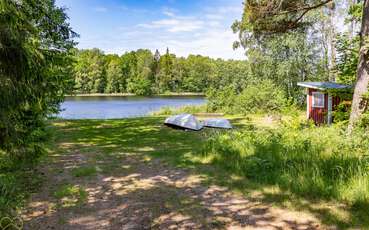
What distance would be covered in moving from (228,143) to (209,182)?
1782 mm

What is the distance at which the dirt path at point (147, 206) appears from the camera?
3.22m

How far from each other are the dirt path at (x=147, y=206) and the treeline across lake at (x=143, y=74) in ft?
161

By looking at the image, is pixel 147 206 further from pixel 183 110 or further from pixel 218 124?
pixel 183 110

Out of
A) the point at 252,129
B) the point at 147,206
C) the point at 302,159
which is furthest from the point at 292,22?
the point at 147,206

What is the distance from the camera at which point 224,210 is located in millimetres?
3562

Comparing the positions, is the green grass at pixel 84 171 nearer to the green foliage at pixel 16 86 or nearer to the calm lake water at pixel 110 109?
the green foliage at pixel 16 86

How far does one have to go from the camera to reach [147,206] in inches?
148

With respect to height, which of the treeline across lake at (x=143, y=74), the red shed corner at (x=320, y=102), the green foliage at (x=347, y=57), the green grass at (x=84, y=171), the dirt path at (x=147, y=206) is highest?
the treeline across lake at (x=143, y=74)

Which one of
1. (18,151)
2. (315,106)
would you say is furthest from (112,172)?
(315,106)

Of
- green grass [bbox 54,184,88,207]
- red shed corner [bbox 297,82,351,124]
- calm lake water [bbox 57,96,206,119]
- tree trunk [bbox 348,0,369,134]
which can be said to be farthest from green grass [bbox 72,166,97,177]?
red shed corner [bbox 297,82,351,124]

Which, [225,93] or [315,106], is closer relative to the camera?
[315,106]

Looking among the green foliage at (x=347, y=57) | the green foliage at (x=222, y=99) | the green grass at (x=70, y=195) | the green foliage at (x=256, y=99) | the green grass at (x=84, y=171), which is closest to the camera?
the green grass at (x=70, y=195)

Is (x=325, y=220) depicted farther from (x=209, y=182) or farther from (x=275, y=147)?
(x=275, y=147)

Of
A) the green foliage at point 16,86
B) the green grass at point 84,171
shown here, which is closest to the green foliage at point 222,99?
the green grass at point 84,171
